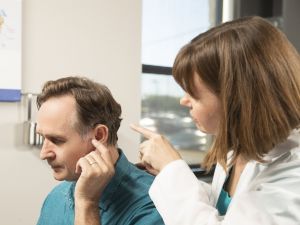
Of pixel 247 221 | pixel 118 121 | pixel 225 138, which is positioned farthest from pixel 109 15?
pixel 247 221

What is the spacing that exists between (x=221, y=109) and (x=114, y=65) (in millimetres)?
1308

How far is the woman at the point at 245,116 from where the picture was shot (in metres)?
0.88

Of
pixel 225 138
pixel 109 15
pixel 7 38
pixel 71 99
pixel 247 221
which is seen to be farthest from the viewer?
pixel 109 15

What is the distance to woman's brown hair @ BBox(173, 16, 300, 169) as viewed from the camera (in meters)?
0.90

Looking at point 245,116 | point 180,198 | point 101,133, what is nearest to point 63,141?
point 101,133

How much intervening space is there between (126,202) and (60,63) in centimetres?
104

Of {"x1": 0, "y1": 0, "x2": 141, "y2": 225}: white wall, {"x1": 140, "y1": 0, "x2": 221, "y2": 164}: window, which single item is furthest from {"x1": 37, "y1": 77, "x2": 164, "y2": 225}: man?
{"x1": 140, "y1": 0, "x2": 221, "y2": 164}: window

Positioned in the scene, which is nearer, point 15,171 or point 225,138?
point 225,138

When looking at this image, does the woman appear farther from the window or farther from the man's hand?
the window

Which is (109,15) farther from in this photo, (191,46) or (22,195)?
(191,46)

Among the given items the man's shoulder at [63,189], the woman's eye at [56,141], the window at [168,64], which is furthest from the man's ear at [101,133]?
the window at [168,64]

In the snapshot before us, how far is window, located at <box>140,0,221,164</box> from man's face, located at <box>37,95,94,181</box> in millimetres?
1260

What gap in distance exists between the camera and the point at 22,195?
6.26 feet

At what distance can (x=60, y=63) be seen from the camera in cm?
200
